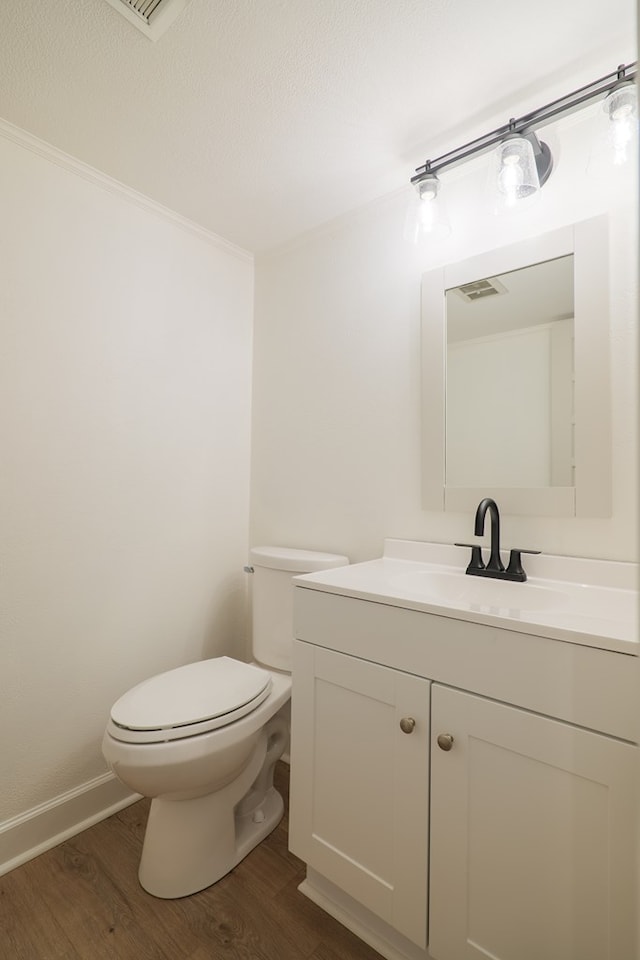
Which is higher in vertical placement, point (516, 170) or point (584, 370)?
point (516, 170)

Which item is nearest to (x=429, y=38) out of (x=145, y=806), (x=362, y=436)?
Answer: (x=362, y=436)

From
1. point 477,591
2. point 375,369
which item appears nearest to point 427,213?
point 375,369

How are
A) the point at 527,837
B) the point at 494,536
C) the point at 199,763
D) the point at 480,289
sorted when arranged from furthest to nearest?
1. the point at 480,289
2. the point at 494,536
3. the point at 199,763
4. the point at 527,837

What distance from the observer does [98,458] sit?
63.3 inches

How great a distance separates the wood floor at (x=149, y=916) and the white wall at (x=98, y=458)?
0.23 m

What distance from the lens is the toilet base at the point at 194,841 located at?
1277 millimetres

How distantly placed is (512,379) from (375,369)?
1.64 ft

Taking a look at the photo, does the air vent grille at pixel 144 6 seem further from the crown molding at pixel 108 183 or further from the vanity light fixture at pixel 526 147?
A: the vanity light fixture at pixel 526 147

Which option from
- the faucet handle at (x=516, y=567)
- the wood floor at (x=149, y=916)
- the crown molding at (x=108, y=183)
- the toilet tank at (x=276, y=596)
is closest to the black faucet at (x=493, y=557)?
the faucet handle at (x=516, y=567)

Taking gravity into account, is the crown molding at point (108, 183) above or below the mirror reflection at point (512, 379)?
above

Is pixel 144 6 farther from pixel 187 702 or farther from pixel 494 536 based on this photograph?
pixel 187 702

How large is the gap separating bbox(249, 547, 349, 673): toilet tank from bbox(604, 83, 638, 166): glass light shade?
1393 mm

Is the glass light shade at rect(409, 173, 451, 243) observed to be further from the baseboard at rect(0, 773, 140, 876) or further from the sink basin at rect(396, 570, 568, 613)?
the baseboard at rect(0, 773, 140, 876)

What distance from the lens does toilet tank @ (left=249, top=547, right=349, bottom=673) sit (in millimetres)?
1676
